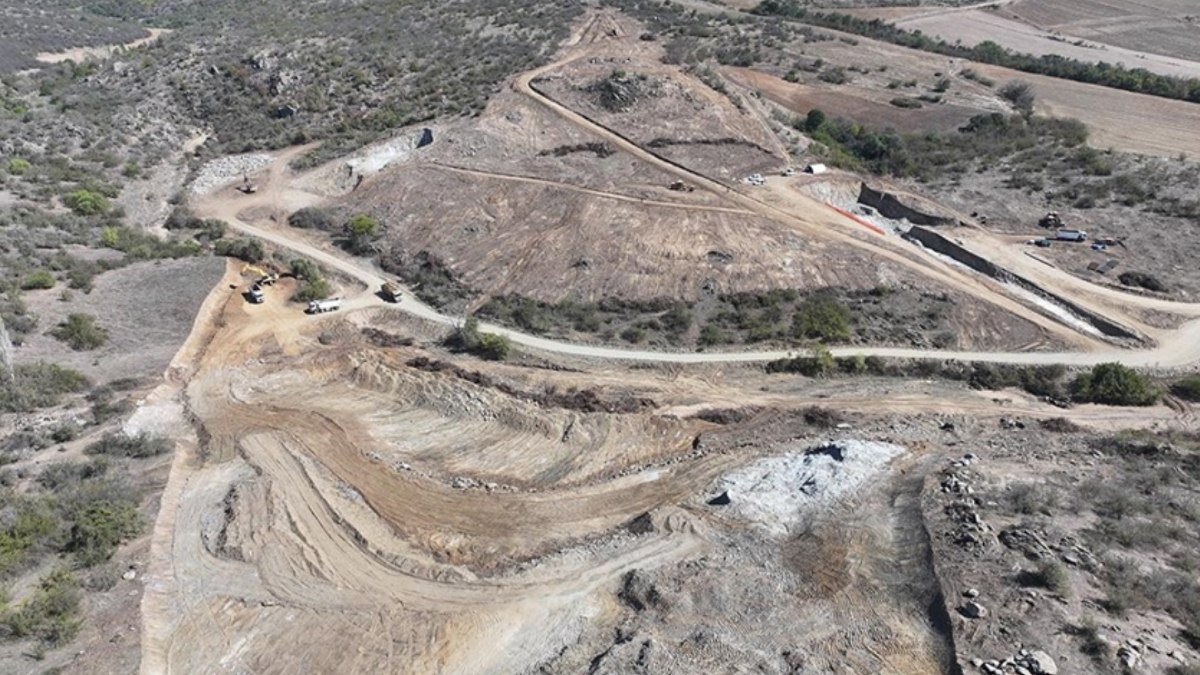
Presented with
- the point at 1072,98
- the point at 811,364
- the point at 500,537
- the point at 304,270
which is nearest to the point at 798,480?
the point at 500,537

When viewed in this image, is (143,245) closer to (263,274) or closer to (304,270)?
(263,274)

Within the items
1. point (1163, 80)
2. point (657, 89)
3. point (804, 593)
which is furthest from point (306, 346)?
point (1163, 80)

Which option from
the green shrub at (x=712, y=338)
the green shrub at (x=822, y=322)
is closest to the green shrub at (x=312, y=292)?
the green shrub at (x=712, y=338)

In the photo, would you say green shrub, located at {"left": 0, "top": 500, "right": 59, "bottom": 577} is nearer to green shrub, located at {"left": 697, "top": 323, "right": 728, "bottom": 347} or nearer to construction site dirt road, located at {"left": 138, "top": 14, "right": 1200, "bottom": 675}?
construction site dirt road, located at {"left": 138, "top": 14, "right": 1200, "bottom": 675}

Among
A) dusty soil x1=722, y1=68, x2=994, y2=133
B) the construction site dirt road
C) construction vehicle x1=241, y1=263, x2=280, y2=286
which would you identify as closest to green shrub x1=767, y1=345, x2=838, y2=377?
the construction site dirt road

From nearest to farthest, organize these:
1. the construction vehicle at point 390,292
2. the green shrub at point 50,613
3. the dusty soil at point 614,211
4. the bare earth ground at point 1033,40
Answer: the green shrub at point 50,613 → the dusty soil at point 614,211 → the construction vehicle at point 390,292 → the bare earth ground at point 1033,40

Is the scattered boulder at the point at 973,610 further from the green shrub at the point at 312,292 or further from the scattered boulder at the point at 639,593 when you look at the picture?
the green shrub at the point at 312,292
